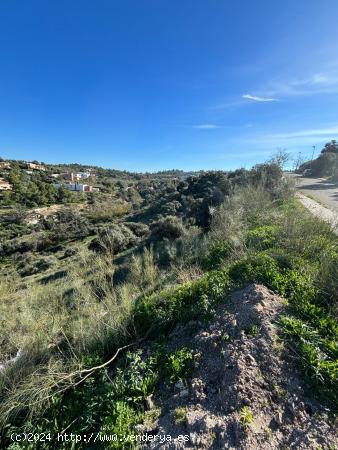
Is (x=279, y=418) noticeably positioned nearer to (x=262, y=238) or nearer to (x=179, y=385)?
(x=179, y=385)

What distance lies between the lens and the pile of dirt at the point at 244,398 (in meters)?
2.10

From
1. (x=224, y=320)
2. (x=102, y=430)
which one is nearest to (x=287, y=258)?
(x=224, y=320)

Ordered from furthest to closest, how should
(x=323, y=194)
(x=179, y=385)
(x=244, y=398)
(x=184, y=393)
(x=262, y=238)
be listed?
(x=323, y=194) < (x=262, y=238) < (x=179, y=385) < (x=184, y=393) < (x=244, y=398)

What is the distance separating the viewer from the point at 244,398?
95.1 inches

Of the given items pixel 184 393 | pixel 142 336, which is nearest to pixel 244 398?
pixel 184 393

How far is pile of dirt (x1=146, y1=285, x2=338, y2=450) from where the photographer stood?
2.10 meters

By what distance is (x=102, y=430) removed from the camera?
7.93ft

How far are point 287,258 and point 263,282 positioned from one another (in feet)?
2.97

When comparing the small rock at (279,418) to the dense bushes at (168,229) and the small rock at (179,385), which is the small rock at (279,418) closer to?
the small rock at (179,385)

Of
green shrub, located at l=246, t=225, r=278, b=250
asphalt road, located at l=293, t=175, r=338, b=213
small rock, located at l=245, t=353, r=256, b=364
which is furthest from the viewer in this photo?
asphalt road, located at l=293, t=175, r=338, b=213

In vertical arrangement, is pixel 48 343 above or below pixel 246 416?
below

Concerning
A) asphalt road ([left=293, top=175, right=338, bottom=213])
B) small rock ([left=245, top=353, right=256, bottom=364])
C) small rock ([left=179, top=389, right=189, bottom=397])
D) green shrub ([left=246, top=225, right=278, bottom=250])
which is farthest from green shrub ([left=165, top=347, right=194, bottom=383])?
asphalt road ([left=293, top=175, right=338, bottom=213])

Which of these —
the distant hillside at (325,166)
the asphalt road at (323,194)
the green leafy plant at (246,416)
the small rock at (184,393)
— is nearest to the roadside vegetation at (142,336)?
the green leafy plant at (246,416)

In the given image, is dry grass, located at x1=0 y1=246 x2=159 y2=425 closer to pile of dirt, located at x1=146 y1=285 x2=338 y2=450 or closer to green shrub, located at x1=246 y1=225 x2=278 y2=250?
pile of dirt, located at x1=146 y1=285 x2=338 y2=450
